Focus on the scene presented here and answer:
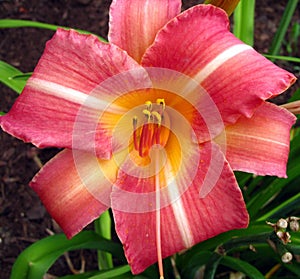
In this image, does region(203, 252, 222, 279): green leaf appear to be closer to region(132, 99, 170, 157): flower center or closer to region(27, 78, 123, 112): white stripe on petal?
region(132, 99, 170, 157): flower center

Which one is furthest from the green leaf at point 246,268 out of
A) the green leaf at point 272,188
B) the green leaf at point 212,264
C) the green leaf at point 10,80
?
the green leaf at point 10,80

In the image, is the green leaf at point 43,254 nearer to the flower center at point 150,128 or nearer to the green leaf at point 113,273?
the green leaf at point 113,273

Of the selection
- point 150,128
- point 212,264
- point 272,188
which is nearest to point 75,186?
point 150,128

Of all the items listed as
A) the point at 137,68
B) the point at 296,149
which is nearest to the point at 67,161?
the point at 137,68

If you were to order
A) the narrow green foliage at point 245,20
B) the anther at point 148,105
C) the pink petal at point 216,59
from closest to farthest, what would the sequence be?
Result: the pink petal at point 216,59 < the anther at point 148,105 < the narrow green foliage at point 245,20

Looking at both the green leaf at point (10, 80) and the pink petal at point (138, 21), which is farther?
the green leaf at point (10, 80)

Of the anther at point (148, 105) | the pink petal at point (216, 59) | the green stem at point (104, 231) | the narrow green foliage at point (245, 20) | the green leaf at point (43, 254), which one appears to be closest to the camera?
the pink petal at point (216, 59)
